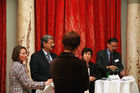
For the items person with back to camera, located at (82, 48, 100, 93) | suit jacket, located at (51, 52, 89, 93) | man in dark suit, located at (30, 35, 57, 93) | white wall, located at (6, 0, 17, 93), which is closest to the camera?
suit jacket, located at (51, 52, 89, 93)

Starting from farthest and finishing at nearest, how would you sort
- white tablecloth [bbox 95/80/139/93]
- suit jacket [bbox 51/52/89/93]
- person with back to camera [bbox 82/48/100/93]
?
person with back to camera [bbox 82/48/100/93] → white tablecloth [bbox 95/80/139/93] → suit jacket [bbox 51/52/89/93]

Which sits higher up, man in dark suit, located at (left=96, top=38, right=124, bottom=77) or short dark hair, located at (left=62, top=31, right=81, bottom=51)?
short dark hair, located at (left=62, top=31, right=81, bottom=51)

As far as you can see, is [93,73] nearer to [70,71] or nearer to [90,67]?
[90,67]

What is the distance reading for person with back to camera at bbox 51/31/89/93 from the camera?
101 inches

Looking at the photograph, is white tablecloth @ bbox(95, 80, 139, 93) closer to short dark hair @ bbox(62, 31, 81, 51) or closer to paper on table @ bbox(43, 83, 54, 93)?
paper on table @ bbox(43, 83, 54, 93)

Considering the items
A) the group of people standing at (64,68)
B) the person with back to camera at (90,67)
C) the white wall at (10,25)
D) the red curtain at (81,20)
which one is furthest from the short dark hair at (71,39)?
the white wall at (10,25)

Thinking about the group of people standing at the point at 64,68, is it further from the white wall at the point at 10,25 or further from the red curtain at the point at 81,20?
the white wall at the point at 10,25

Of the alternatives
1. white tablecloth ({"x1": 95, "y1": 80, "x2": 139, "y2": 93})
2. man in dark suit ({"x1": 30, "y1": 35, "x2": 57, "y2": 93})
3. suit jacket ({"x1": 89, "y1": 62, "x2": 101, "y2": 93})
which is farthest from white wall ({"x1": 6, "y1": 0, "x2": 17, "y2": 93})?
white tablecloth ({"x1": 95, "y1": 80, "x2": 139, "y2": 93})

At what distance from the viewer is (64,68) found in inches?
102

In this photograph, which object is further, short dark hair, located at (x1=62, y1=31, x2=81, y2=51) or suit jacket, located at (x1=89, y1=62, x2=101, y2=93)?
suit jacket, located at (x1=89, y1=62, x2=101, y2=93)

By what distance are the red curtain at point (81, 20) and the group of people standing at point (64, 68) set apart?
0.89m

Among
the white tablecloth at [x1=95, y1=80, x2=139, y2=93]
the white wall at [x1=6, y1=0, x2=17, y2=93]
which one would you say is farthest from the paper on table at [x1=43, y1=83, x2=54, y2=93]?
the white wall at [x1=6, y1=0, x2=17, y2=93]

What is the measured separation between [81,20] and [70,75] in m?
4.01

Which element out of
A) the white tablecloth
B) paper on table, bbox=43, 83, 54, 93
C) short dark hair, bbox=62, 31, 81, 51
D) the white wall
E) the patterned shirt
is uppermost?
the white wall
